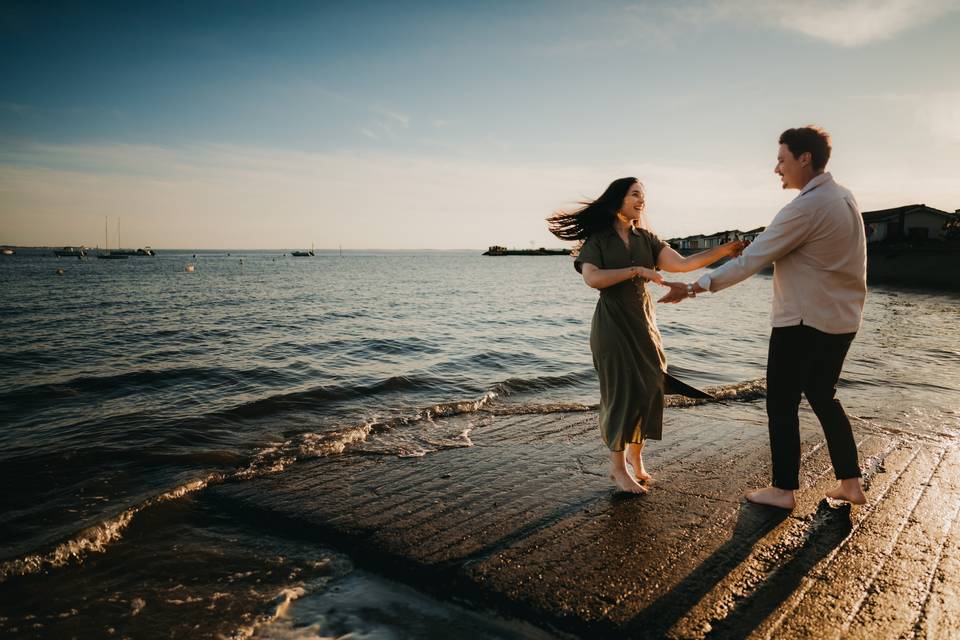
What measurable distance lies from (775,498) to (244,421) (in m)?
6.85

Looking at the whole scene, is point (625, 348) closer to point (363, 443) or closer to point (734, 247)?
point (734, 247)

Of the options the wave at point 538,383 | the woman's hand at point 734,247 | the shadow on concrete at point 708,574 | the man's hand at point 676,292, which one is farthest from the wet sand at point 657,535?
the wave at point 538,383

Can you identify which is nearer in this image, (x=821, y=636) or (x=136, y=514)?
(x=821, y=636)

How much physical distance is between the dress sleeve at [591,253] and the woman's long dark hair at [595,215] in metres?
0.11

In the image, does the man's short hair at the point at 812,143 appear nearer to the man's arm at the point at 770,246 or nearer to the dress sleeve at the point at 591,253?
the man's arm at the point at 770,246

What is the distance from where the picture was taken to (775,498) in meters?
3.90

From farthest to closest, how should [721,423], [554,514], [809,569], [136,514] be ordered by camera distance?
[721,423] < [136,514] < [554,514] < [809,569]

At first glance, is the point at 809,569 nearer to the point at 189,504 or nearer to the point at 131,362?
the point at 189,504

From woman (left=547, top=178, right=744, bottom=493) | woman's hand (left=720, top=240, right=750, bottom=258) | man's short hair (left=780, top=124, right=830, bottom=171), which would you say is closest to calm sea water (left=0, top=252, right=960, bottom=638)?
woman (left=547, top=178, right=744, bottom=493)

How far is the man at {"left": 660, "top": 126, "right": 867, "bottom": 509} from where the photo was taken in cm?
348

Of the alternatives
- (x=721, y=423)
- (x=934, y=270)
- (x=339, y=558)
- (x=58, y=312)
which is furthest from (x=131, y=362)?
(x=934, y=270)

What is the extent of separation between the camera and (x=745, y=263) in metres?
3.69

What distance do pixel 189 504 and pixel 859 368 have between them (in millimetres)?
11744

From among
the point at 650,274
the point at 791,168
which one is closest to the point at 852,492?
the point at 650,274
